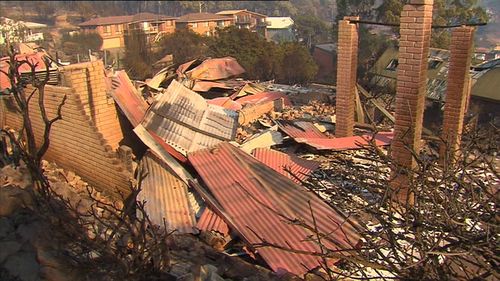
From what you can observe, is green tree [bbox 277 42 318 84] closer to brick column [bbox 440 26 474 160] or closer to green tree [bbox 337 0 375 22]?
green tree [bbox 337 0 375 22]

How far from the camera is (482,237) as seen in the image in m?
2.25

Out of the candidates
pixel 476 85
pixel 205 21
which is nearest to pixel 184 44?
Result: pixel 205 21

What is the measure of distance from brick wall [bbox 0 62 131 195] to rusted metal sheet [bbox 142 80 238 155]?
81cm

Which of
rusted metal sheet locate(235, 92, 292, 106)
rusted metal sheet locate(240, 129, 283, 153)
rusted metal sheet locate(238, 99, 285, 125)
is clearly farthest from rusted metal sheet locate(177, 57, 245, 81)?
rusted metal sheet locate(240, 129, 283, 153)

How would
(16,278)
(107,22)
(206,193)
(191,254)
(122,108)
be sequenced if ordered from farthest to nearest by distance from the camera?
1. (107,22)
2. (122,108)
3. (206,193)
4. (191,254)
5. (16,278)

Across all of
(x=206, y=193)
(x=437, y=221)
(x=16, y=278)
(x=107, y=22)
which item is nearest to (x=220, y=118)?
(x=206, y=193)

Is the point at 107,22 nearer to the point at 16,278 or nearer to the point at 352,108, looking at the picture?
the point at 352,108

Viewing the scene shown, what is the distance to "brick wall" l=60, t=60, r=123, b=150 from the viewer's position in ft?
21.6

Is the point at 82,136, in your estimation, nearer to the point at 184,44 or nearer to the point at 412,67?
the point at 412,67

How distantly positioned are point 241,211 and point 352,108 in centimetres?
353

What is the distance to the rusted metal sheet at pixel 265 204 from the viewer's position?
4.66m

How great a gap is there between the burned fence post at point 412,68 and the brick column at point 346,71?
6.69 ft

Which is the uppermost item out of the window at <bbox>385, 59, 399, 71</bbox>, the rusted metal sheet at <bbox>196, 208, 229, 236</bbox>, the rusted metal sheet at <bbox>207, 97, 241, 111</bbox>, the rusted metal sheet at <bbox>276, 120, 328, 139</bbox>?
the rusted metal sheet at <bbox>207, 97, 241, 111</bbox>

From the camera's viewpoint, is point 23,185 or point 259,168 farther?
point 259,168
